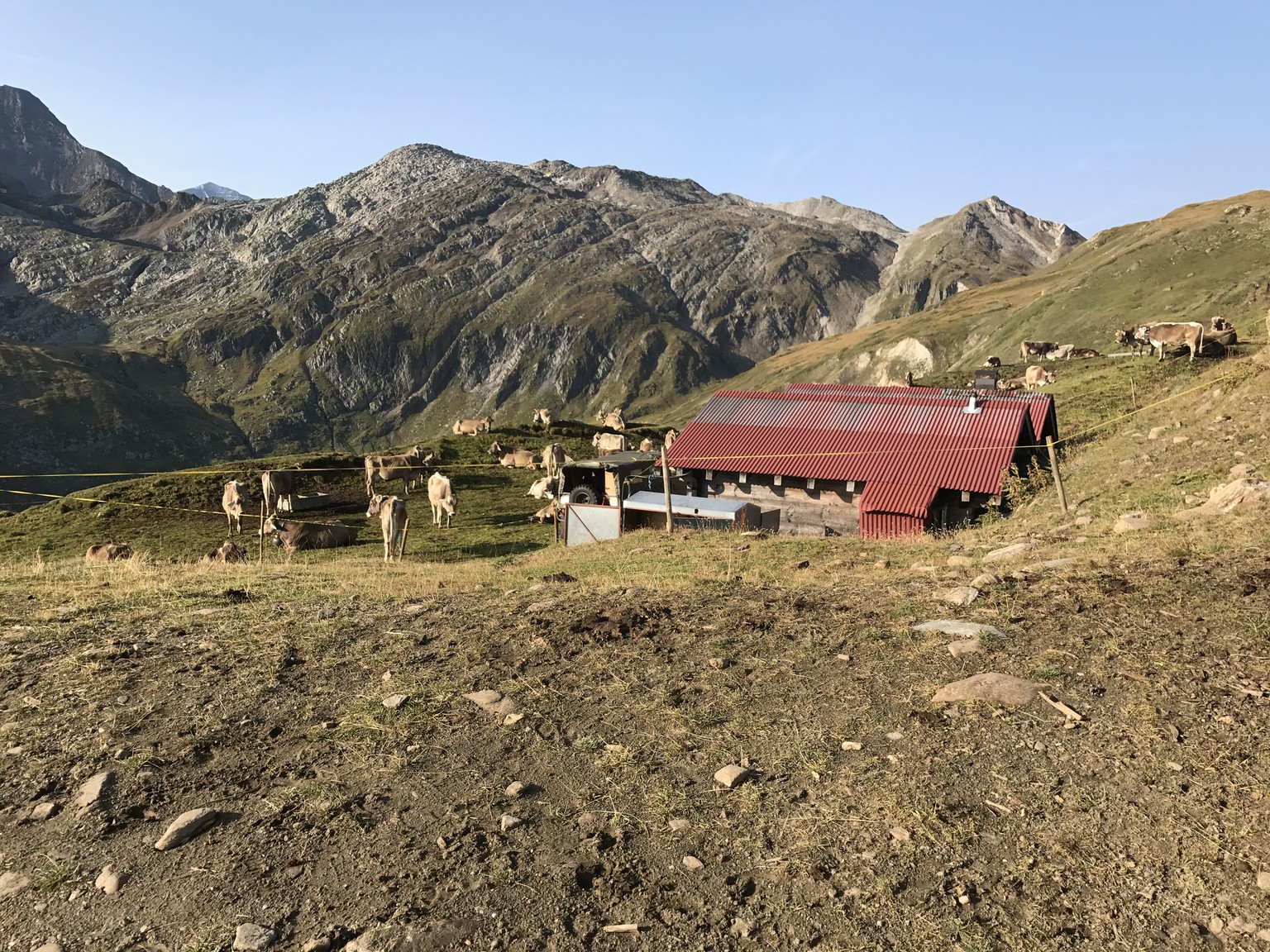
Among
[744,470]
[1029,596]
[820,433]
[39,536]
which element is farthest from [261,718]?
[39,536]

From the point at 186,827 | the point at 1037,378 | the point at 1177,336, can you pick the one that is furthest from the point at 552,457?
the point at 186,827

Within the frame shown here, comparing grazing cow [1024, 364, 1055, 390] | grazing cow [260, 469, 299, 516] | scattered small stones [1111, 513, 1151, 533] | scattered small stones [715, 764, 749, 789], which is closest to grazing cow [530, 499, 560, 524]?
grazing cow [260, 469, 299, 516]

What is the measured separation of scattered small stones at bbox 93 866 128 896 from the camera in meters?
6.11

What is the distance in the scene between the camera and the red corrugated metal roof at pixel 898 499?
1168 inches

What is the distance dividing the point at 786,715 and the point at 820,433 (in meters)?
28.7

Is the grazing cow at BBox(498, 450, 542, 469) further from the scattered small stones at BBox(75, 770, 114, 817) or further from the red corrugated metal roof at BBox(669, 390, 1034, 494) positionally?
the scattered small stones at BBox(75, 770, 114, 817)

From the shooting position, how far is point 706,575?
55.2ft

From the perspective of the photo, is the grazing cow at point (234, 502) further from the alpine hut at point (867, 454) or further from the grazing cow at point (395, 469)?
the alpine hut at point (867, 454)

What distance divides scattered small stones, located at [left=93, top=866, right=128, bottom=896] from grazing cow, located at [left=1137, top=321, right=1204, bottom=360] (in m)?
54.6

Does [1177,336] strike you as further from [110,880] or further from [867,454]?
[110,880]

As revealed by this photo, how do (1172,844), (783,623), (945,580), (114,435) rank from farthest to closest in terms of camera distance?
(114,435)
(945,580)
(783,623)
(1172,844)

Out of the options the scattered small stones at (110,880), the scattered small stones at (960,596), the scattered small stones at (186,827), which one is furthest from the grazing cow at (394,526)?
the scattered small stones at (110,880)

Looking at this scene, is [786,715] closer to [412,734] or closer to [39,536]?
[412,734]

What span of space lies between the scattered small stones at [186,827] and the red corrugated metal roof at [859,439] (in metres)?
28.4
